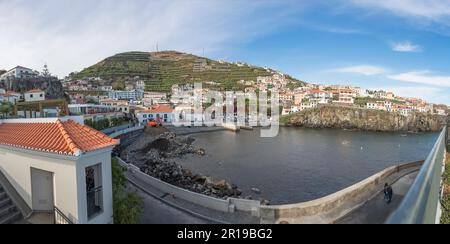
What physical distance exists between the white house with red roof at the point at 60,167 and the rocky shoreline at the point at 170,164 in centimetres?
913

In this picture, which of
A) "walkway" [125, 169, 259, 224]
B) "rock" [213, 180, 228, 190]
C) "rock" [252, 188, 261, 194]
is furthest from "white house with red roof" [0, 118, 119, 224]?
"rock" [252, 188, 261, 194]

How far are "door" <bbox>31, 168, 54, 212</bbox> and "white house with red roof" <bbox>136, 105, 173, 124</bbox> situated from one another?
44433 mm

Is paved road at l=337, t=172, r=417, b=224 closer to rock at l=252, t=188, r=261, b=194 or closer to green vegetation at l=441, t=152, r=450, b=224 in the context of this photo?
green vegetation at l=441, t=152, r=450, b=224

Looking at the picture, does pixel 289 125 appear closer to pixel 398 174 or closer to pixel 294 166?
pixel 294 166

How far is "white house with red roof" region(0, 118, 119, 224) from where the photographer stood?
17.4 feet

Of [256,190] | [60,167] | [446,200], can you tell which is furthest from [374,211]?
[60,167]

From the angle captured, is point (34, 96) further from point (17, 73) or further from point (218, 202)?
point (218, 202)

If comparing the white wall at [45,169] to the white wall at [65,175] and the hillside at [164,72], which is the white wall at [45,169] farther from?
the hillside at [164,72]

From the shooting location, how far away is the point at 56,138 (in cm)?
580

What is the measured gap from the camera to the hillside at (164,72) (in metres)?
96.6

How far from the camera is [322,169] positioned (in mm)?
22641

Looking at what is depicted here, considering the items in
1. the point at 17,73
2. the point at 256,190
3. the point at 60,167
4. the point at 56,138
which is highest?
the point at 17,73

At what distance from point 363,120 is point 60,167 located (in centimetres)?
6619

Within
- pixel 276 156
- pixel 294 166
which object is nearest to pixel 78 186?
pixel 294 166
